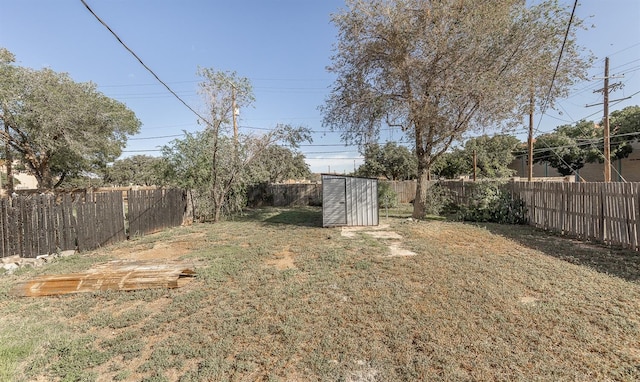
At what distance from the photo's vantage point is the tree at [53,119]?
12172mm

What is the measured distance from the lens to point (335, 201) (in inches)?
394

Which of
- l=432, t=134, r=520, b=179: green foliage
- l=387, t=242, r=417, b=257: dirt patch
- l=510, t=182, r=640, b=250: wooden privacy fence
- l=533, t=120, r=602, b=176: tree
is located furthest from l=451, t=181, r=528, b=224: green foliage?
l=533, t=120, r=602, b=176: tree

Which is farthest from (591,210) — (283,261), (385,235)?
(283,261)

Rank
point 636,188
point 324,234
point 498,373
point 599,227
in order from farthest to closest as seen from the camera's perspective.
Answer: point 324,234
point 599,227
point 636,188
point 498,373

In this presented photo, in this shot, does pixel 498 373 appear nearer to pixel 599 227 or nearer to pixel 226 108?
pixel 599 227

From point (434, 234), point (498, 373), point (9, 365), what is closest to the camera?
point (498, 373)

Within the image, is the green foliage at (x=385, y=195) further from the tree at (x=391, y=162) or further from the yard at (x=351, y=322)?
the tree at (x=391, y=162)

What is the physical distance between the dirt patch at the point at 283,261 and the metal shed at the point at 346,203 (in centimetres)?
382

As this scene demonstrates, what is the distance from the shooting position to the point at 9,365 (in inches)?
95.0

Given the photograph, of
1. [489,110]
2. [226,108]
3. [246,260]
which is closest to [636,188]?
[489,110]

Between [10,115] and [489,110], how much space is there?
20119mm

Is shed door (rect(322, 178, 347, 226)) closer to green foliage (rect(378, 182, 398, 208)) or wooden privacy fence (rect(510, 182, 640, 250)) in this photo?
green foliage (rect(378, 182, 398, 208))

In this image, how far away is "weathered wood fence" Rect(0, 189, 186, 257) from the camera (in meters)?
5.50

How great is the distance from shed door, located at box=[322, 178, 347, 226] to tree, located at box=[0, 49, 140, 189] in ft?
42.7
